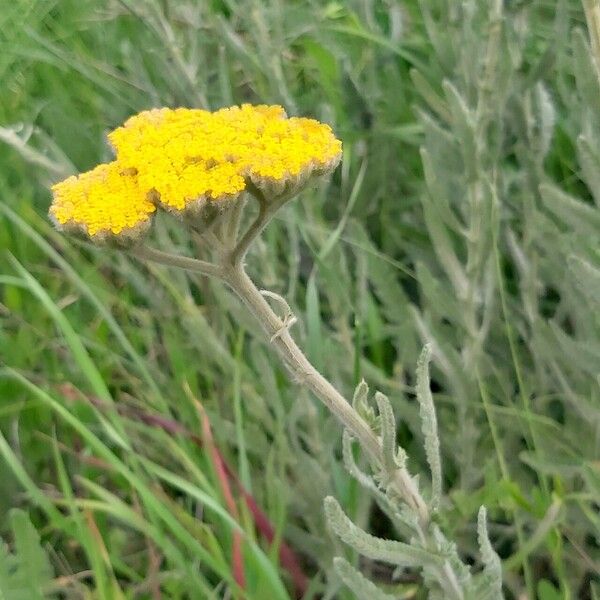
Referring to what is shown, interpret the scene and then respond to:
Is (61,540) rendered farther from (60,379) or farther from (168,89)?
(168,89)

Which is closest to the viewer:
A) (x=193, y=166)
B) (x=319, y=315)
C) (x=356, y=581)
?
(x=193, y=166)

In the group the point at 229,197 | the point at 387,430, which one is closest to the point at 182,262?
the point at 229,197

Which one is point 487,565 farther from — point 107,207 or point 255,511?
point 107,207

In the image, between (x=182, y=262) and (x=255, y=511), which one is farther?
(x=255, y=511)

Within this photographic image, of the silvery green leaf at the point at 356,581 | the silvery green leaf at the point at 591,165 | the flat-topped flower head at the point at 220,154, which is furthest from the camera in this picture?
the silvery green leaf at the point at 591,165

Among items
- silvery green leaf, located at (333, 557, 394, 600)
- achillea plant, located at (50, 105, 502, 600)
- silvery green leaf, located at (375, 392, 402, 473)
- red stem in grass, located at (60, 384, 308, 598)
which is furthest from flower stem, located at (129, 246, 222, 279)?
red stem in grass, located at (60, 384, 308, 598)

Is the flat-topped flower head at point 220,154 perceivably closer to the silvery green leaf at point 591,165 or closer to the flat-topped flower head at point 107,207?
the flat-topped flower head at point 107,207

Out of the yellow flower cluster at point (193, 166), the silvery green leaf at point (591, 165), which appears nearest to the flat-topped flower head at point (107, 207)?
the yellow flower cluster at point (193, 166)

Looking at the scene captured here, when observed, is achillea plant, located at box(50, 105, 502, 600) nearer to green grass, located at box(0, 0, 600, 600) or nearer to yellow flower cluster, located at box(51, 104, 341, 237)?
yellow flower cluster, located at box(51, 104, 341, 237)
